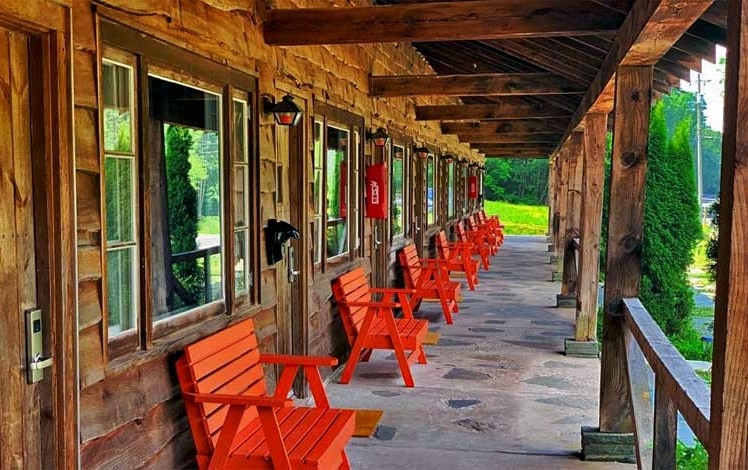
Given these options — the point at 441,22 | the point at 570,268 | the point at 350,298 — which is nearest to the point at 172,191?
the point at 441,22

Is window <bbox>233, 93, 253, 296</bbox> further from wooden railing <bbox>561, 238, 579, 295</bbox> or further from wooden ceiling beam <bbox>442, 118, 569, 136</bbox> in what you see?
wooden ceiling beam <bbox>442, 118, 569, 136</bbox>

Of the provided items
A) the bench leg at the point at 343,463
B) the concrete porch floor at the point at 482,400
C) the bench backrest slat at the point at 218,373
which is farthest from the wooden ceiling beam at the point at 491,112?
the bench leg at the point at 343,463

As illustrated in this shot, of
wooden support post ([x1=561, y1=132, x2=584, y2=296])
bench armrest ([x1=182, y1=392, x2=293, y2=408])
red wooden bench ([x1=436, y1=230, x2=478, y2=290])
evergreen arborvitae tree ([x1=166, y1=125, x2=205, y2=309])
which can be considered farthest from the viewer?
red wooden bench ([x1=436, y1=230, x2=478, y2=290])

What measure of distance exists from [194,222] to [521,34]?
1897mm

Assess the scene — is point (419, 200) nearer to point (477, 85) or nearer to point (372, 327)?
point (477, 85)

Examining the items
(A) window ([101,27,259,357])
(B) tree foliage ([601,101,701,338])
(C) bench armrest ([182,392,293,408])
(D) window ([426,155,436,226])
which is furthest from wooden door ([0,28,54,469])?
(B) tree foliage ([601,101,701,338])

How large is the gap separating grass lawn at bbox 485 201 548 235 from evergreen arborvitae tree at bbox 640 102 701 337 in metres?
20.3

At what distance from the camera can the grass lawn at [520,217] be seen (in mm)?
32287

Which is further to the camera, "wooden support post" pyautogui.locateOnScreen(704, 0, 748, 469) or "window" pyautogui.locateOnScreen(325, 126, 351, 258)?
"window" pyautogui.locateOnScreen(325, 126, 351, 258)

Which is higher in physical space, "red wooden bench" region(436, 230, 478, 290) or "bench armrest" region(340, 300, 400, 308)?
"bench armrest" region(340, 300, 400, 308)

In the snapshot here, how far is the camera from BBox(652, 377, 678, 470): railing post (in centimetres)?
265

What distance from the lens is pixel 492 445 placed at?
3988 millimetres

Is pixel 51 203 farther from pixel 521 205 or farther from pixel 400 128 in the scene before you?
pixel 521 205

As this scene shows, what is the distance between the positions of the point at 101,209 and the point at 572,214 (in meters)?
7.78
